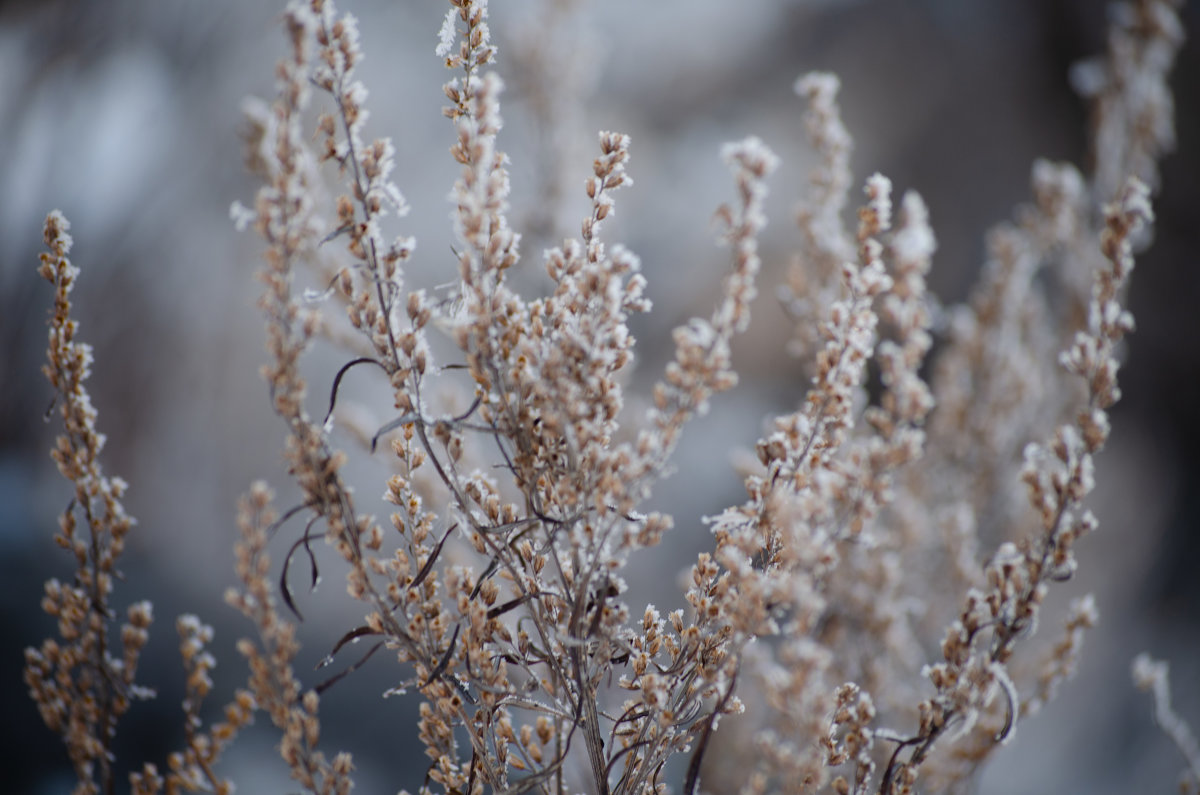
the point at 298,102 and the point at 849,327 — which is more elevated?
the point at 298,102

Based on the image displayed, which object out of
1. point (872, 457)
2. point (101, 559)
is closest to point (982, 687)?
point (872, 457)

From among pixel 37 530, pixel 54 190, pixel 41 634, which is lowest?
pixel 41 634

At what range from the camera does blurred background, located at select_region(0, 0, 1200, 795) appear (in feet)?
3.12

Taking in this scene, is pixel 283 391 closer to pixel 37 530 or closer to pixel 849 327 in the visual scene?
pixel 849 327

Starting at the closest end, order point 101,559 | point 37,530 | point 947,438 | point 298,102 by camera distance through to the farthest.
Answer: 1. point 298,102
2. point 101,559
3. point 947,438
4. point 37,530

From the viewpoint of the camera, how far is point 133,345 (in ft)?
3.37

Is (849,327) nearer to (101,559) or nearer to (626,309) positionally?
(626,309)

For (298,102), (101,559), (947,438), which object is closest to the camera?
(298,102)

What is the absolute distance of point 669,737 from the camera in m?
0.46

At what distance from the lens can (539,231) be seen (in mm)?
917

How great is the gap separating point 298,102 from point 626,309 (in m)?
0.22

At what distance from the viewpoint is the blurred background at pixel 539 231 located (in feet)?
3.12

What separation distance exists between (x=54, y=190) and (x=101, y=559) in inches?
28.9

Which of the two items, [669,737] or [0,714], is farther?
[0,714]
